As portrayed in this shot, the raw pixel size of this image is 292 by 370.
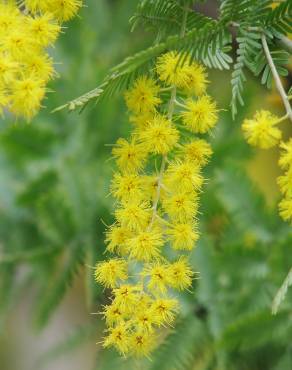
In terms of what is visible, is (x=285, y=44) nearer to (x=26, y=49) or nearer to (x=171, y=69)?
(x=171, y=69)

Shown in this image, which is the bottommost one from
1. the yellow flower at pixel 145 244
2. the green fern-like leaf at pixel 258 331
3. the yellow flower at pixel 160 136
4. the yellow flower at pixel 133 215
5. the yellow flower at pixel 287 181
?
the green fern-like leaf at pixel 258 331

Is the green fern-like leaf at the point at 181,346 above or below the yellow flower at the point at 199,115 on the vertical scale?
below

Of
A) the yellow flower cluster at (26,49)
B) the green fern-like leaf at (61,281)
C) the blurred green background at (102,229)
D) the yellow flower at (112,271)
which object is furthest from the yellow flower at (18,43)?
the green fern-like leaf at (61,281)

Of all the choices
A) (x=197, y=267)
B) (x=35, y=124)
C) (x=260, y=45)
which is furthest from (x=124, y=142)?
(x=35, y=124)

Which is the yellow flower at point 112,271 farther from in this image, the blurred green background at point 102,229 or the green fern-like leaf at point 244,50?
the blurred green background at point 102,229

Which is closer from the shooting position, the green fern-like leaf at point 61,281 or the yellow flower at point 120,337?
the yellow flower at point 120,337

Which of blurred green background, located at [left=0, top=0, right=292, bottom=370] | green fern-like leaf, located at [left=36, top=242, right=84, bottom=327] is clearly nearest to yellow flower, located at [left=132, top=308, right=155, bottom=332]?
blurred green background, located at [left=0, top=0, right=292, bottom=370]

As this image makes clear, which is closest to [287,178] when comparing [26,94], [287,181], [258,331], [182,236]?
[287,181]

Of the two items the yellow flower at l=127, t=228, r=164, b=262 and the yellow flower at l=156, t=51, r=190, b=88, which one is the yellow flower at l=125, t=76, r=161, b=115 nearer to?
the yellow flower at l=156, t=51, r=190, b=88
